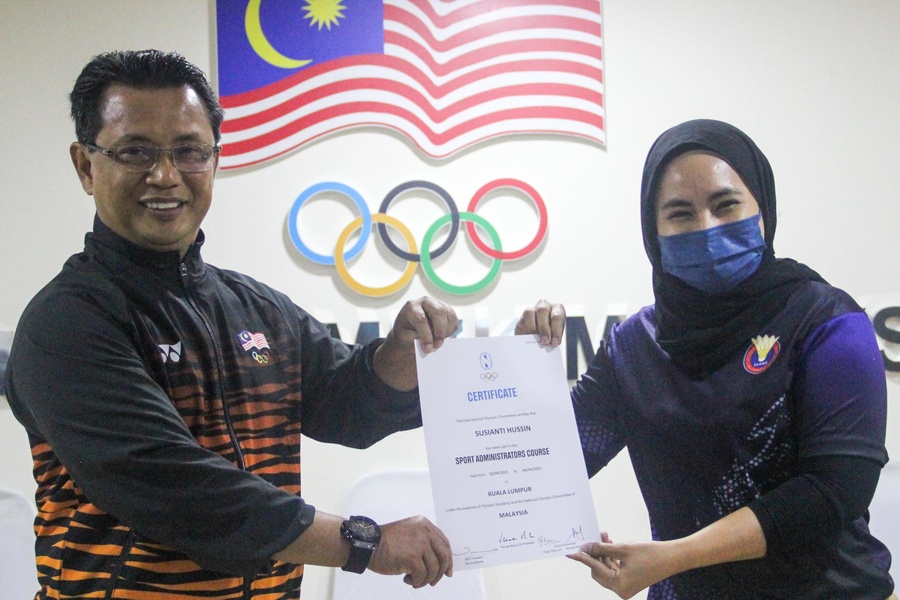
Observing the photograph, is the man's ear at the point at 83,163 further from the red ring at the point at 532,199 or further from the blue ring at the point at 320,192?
the red ring at the point at 532,199

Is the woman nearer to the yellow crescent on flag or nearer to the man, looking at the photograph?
the man

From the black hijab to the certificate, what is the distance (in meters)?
0.26

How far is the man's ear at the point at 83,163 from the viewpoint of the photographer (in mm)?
1347

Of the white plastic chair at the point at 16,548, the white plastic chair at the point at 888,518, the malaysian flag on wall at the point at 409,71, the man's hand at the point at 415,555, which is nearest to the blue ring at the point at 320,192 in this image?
the malaysian flag on wall at the point at 409,71

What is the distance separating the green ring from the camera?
2.63m

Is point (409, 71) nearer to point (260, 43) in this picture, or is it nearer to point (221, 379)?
point (260, 43)

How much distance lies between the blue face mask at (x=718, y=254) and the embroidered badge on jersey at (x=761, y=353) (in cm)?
13

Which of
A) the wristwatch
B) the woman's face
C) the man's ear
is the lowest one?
the wristwatch

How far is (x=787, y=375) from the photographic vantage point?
53.8 inches

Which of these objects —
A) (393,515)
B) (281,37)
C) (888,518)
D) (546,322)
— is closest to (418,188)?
(281,37)

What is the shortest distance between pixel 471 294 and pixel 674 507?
132cm

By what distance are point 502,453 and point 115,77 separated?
0.97m

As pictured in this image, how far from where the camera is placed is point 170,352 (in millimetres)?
1278
